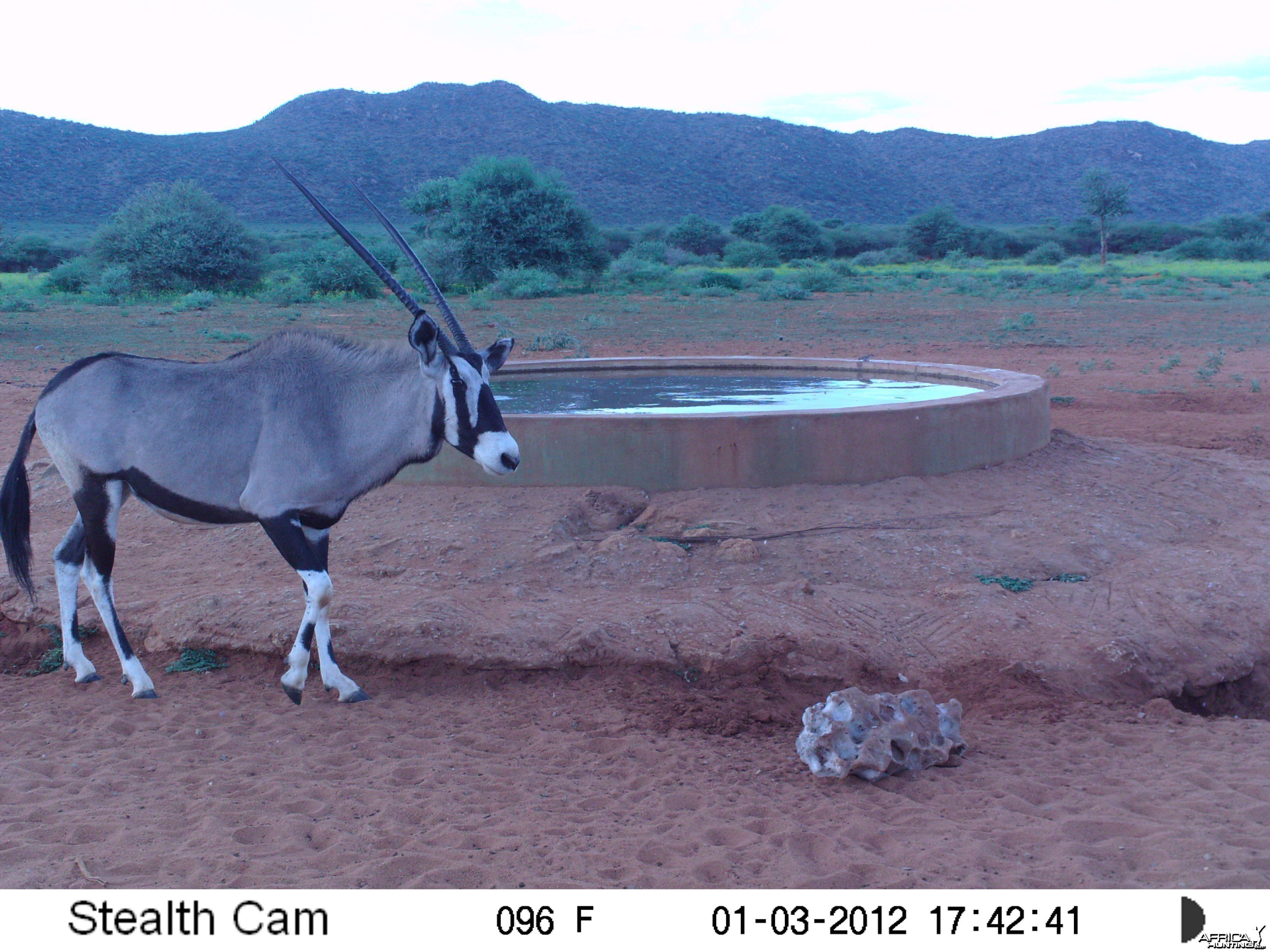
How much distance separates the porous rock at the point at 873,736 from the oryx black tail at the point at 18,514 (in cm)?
377

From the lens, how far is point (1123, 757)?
179 inches

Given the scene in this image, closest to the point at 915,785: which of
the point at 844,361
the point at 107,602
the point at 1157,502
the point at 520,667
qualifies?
the point at 520,667

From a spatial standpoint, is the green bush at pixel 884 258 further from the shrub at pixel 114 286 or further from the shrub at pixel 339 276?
the shrub at pixel 114 286

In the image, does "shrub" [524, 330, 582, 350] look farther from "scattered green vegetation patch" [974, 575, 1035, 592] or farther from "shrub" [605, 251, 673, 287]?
"shrub" [605, 251, 673, 287]

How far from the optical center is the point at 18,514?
17.5ft

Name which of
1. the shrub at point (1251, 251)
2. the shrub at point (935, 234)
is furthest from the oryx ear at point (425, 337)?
the shrub at point (935, 234)

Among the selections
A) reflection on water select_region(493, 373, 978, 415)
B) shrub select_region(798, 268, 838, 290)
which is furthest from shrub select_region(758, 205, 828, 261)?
reflection on water select_region(493, 373, 978, 415)

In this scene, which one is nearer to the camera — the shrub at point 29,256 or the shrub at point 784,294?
the shrub at point 784,294

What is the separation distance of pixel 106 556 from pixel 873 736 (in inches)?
137

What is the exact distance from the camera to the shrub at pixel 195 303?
2530cm

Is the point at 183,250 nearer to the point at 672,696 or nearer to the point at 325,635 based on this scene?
the point at 325,635

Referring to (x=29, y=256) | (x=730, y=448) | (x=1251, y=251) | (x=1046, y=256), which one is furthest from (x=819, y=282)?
(x=29, y=256)

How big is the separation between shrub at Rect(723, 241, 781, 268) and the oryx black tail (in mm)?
39774

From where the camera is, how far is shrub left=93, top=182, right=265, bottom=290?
30.6 metres
